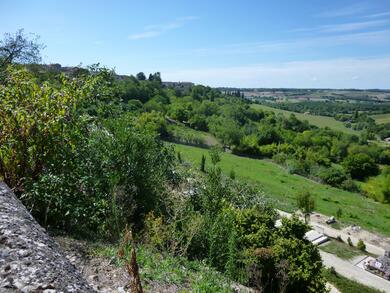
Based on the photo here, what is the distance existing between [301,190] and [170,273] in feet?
115

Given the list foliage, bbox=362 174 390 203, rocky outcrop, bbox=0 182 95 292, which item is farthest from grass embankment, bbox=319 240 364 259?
foliage, bbox=362 174 390 203

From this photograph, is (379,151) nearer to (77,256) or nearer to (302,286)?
(302,286)

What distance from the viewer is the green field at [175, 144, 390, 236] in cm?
3546

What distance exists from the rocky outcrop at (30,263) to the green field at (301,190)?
88.2 feet

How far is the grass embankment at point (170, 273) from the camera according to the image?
6.50 meters

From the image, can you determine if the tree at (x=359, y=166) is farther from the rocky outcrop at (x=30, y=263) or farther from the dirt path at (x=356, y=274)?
the rocky outcrop at (x=30, y=263)

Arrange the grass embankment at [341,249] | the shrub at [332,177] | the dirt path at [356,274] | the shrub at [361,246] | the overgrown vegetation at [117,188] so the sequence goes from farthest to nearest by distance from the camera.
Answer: the shrub at [332,177] < the shrub at [361,246] < the grass embankment at [341,249] < the dirt path at [356,274] < the overgrown vegetation at [117,188]

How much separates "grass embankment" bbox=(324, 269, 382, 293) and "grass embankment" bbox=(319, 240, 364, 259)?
14.9 ft

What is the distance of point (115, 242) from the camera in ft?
25.6

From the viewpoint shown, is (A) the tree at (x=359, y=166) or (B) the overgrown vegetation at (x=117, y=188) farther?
(A) the tree at (x=359, y=166)

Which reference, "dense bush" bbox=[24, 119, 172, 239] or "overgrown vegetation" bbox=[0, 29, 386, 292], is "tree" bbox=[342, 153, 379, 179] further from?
"dense bush" bbox=[24, 119, 172, 239]

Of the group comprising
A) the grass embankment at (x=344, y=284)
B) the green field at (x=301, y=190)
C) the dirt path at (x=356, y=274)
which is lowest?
the green field at (x=301, y=190)

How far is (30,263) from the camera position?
10.4 feet

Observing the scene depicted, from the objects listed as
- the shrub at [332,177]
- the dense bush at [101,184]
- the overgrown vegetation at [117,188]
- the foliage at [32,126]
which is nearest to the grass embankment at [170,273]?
the overgrown vegetation at [117,188]
